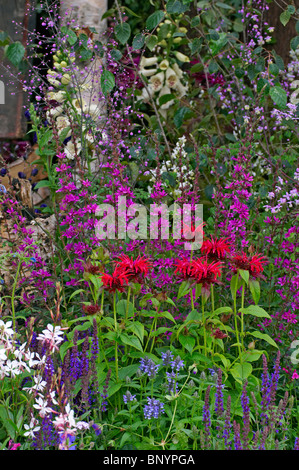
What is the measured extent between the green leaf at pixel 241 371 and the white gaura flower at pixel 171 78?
2970 mm

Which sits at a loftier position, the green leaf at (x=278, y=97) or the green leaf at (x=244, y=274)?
the green leaf at (x=278, y=97)

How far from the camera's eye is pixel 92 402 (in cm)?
230

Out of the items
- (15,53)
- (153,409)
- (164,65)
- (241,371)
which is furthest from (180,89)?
(153,409)

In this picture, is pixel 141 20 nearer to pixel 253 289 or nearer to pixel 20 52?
pixel 20 52

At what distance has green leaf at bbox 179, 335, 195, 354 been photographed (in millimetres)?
2158

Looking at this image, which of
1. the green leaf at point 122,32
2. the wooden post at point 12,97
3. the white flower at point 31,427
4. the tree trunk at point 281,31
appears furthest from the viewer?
the wooden post at point 12,97

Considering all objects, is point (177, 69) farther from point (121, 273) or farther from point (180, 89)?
point (121, 273)

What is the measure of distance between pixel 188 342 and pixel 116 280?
40 cm

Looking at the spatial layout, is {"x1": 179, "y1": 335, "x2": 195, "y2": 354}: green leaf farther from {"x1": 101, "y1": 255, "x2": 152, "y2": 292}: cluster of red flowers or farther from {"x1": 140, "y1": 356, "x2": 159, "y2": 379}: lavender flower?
{"x1": 101, "y1": 255, "x2": 152, "y2": 292}: cluster of red flowers

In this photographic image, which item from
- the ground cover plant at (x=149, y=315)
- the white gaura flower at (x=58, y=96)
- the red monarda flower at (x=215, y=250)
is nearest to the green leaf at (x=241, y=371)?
the ground cover plant at (x=149, y=315)

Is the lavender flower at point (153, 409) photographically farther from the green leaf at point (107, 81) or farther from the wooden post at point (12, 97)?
the wooden post at point (12, 97)

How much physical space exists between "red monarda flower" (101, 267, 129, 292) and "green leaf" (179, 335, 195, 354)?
13.8 inches

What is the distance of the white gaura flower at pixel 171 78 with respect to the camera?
458cm

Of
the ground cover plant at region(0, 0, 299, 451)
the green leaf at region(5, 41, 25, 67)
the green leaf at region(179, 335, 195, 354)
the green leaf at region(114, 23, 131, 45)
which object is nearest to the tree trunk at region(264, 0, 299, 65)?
the ground cover plant at region(0, 0, 299, 451)
